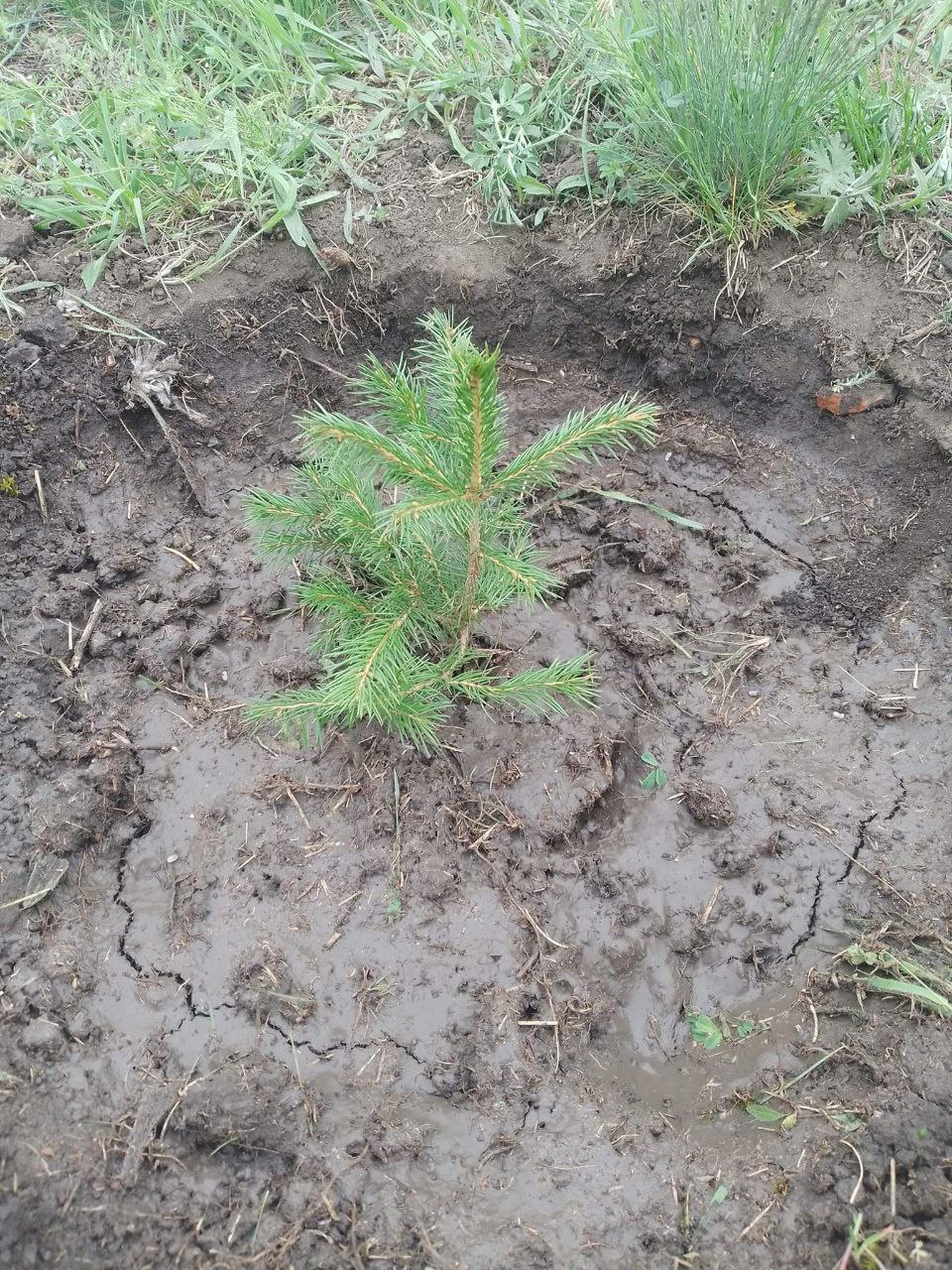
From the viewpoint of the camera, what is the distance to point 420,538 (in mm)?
2145

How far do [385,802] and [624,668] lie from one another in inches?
36.4

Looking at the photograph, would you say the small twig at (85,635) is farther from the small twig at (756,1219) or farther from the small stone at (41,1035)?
the small twig at (756,1219)

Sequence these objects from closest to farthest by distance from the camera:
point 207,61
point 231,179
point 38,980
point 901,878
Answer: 1. point 38,980
2. point 901,878
3. point 231,179
4. point 207,61

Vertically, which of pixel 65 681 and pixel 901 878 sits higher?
pixel 901 878

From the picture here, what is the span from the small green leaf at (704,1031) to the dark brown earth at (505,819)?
0.04 m

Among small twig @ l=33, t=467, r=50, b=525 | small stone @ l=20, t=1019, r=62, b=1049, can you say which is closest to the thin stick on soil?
small twig @ l=33, t=467, r=50, b=525

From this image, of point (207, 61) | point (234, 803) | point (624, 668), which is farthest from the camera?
point (207, 61)

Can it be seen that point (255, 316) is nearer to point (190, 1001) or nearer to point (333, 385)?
point (333, 385)

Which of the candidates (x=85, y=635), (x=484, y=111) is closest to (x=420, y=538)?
(x=85, y=635)

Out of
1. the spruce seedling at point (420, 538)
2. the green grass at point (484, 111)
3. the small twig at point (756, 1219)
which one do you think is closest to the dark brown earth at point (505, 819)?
the small twig at point (756, 1219)

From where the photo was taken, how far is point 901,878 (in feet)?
7.56

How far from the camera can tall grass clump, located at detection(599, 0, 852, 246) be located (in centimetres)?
264

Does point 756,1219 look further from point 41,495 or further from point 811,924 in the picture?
point 41,495

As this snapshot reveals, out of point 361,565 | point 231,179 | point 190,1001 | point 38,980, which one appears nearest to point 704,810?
point 361,565
